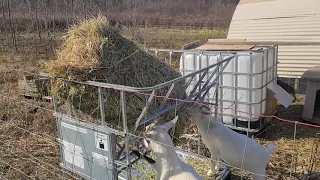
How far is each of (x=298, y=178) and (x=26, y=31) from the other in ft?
49.9

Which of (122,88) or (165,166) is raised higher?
(122,88)

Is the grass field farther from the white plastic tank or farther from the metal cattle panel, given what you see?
the metal cattle panel

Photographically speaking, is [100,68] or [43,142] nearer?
[100,68]

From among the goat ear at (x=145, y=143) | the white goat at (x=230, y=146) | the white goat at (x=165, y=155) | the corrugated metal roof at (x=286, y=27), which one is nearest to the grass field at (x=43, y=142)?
the white goat at (x=230, y=146)

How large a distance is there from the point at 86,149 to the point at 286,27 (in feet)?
24.3

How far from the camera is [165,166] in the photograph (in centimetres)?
284

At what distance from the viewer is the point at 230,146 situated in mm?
3588

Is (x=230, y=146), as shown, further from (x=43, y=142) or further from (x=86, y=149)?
(x=43, y=142)

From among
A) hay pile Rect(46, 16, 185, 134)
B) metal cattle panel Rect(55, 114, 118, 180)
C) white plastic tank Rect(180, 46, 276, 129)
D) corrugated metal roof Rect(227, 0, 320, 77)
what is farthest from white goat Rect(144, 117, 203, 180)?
corrugated metal roof Rect(227, 0, 320, 77)

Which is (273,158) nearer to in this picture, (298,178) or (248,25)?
(298,178)

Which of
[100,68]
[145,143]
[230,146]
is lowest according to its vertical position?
[230,146]

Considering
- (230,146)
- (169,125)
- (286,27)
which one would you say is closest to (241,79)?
(230,146)

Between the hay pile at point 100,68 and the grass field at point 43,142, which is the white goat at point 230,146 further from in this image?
the hay pile at point 100,68

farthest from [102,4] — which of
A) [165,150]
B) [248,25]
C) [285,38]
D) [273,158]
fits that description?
[165,150]
